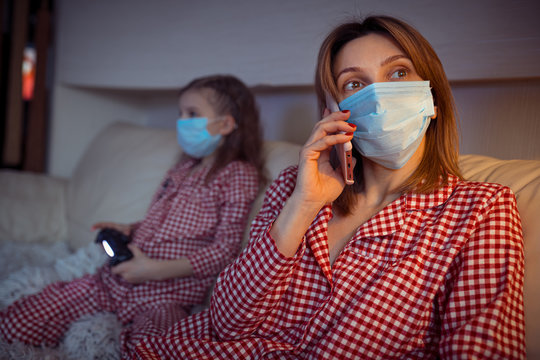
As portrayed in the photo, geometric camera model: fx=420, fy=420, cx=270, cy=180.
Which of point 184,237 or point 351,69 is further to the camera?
point 184,237

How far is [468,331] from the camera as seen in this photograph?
641 millimetres

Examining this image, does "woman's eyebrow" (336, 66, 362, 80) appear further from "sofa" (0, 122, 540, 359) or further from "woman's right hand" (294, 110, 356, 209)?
"sofa" (0, 122, 540, 359)

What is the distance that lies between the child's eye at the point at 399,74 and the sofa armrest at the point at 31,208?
168 centimetres

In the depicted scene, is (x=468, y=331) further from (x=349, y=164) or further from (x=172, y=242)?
(x=172, y=242)

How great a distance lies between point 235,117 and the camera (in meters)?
1.47

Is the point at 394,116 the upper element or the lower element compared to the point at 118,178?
upper

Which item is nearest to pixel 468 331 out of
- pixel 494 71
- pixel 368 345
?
pixel 368 345

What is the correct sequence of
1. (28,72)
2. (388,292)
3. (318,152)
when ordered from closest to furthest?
(388,292) < (318,152) < (28,72)

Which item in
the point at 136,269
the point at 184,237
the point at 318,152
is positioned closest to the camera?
the point at 318,152

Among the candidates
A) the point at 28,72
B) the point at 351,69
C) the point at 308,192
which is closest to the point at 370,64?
the point at 351,69

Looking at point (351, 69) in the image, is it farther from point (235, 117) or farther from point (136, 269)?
point (136, 269)

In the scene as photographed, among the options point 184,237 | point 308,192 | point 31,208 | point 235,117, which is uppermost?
point 235,117

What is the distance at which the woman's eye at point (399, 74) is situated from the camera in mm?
850

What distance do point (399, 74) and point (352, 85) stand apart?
0.32 ft
